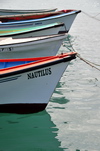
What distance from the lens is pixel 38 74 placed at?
7.85 meters

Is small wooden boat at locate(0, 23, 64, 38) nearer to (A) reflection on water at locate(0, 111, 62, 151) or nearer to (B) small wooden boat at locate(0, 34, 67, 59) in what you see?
(B) small wooden boat at locate(0, 34, 67, 59)

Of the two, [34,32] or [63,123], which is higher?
[34,32]

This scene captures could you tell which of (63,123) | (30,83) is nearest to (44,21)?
(30,83)

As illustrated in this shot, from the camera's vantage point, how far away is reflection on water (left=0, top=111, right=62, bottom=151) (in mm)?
7082

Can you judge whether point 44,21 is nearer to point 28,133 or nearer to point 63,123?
point 63,123

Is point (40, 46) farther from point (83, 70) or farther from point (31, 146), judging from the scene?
point (31, 146)

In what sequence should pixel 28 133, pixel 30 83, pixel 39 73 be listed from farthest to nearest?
pixel 30 83 → pixel 39 73 → pixel 28 133

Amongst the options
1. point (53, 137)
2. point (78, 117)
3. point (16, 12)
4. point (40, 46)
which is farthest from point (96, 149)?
point (16, 12)

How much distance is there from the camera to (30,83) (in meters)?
8.01

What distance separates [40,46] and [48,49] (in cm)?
37

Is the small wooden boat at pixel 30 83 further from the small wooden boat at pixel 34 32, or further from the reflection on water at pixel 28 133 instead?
the small wooden boat at pixel 34 32

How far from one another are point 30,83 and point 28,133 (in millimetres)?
1014

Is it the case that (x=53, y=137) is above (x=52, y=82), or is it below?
below

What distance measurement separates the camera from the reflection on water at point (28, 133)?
7.08 meters
